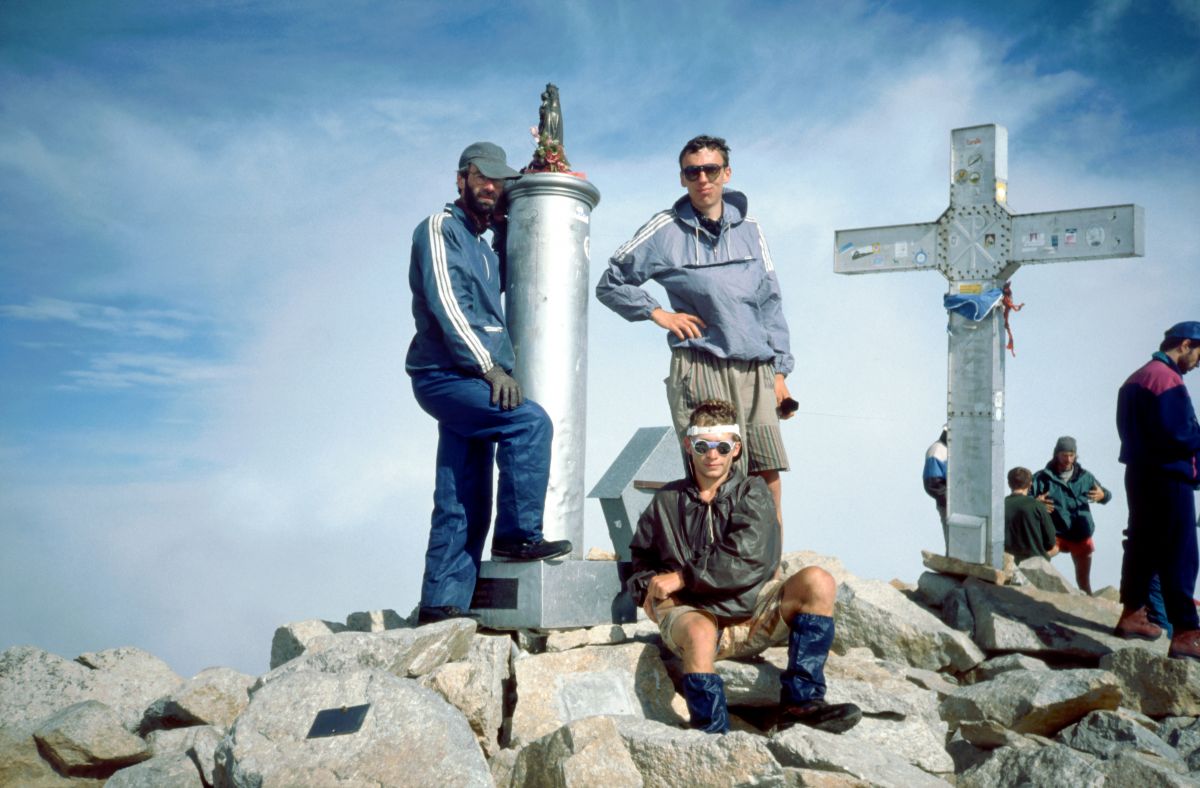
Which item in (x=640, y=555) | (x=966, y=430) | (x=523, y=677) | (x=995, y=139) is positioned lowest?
(x=523, y=677)

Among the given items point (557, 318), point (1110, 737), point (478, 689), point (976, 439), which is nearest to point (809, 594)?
point (478, 689)

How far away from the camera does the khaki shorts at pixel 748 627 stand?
15.1ft

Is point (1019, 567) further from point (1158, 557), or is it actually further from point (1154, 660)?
point (1154, 660)

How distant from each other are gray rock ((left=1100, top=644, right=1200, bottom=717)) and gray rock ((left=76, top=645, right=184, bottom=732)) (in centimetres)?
590

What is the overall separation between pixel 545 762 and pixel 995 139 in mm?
6912

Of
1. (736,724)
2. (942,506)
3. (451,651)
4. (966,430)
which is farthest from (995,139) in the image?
(451,651)

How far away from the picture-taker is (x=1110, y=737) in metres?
4.93

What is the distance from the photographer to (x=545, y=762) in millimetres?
3830

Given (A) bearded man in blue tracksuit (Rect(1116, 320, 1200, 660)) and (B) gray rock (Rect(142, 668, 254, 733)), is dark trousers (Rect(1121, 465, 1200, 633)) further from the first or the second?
(B) gray rock (Rect(142, 668, 254, 733))

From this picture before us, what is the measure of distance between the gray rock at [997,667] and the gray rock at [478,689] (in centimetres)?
337

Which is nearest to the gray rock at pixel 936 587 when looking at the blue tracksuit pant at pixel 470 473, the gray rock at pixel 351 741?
the blue tracksuit pant at pixel 470 473

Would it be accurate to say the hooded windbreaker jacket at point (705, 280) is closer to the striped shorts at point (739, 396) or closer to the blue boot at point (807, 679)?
the striped shorts at point (739, 396)

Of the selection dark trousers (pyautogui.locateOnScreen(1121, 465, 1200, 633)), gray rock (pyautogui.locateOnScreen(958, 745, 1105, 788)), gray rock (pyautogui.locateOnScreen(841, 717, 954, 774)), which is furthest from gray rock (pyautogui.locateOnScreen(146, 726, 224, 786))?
dark trousers (pyautogui.locateOnScreen(1121, 465, 1200, 633))

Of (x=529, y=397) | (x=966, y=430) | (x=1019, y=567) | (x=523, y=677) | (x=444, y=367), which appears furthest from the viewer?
(x=1019, y=567)
